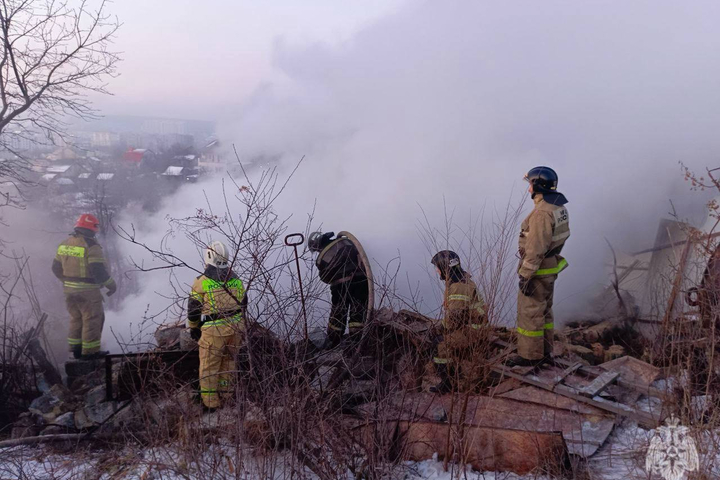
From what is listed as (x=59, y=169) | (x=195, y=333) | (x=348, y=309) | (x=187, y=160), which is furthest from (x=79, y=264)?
(x=59, y=169)

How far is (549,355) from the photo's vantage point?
4961 mm

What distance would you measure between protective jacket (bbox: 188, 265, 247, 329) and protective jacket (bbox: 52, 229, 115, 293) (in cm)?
291

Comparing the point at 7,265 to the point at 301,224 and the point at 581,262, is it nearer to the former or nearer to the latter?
the point at 301,224

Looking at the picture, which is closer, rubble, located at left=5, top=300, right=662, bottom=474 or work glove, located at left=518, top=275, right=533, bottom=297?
rubble, located at left=5, top=300, right=662, bottom=474

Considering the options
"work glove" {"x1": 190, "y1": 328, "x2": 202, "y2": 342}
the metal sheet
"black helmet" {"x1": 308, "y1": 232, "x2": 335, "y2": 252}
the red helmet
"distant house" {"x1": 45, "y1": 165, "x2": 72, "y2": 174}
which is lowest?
the metal sheet

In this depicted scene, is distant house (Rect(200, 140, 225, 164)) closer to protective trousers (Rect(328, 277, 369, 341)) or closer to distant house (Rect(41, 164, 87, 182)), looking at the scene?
distant house (Rect(41, 164, 87, 182))

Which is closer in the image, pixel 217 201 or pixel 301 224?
pixel 301 224

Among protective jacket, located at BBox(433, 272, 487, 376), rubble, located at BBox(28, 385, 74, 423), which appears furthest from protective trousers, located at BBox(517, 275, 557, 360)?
rubble, located at BBox(28, 385, 74, 423)

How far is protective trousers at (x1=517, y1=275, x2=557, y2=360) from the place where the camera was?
4.80 m

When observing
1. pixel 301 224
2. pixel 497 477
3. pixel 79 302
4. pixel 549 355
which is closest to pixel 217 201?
pixel 301 224

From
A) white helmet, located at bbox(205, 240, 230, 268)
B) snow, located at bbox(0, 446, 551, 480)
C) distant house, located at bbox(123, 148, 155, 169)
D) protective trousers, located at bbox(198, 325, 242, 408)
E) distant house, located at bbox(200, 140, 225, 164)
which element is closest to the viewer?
snow, located at bbox(0, 446, 551, 480)

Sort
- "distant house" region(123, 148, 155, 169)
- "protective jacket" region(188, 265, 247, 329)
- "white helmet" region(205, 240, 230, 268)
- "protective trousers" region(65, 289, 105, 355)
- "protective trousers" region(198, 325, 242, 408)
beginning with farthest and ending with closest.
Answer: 1. "distant house" region(123, 148, 155, 169)
2. "protective trousers" region(65, 289, 105, 355)
3. "protective trousers" region(198, 325, 242, 408)
4. "white helmet" region(205, 240, 230, 268)
5. "protective jacket" region(188, 265, 247, 329)

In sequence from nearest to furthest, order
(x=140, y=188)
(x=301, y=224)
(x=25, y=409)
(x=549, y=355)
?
(x=549, y=355), (x=25, y=409), (x=301, y=224), (x=140, y=188)

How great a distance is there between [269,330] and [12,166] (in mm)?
7319
